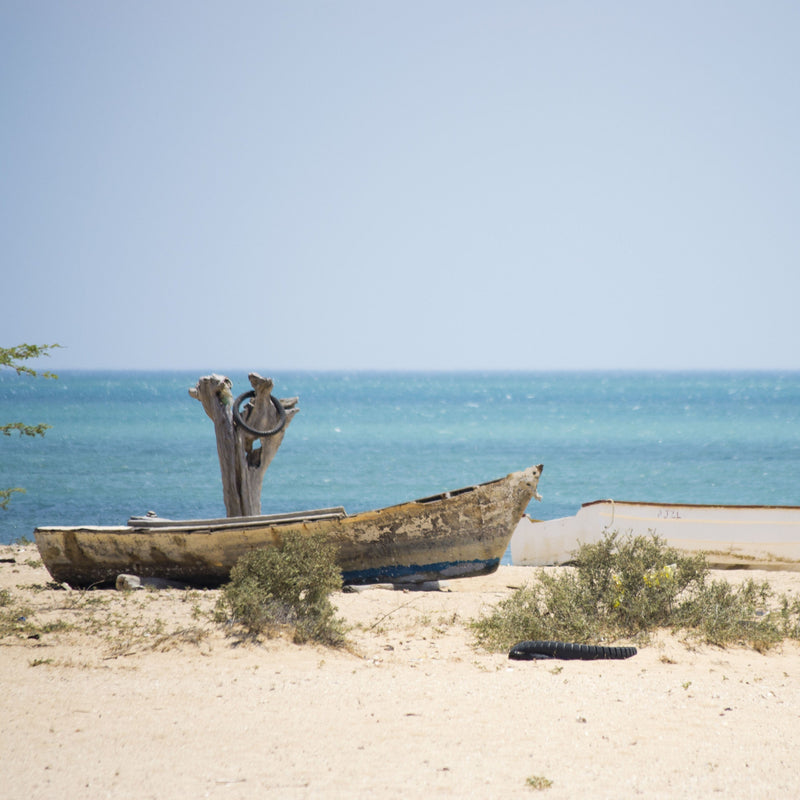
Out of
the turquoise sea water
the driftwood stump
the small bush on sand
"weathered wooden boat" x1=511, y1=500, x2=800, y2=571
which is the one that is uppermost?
the driftwood stump

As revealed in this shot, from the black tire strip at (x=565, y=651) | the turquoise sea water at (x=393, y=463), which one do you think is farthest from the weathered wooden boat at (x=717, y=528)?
the turquoise sea water at (x=393, y=463)

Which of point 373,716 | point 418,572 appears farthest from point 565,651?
point 418,572

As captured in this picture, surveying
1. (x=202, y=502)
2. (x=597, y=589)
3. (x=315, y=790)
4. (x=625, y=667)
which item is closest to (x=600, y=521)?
(x=597, y=589)

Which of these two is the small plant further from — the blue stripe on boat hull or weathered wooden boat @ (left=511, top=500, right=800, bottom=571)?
weathered wooden boat @ (left=511, top=500, right=800, bottom=571)

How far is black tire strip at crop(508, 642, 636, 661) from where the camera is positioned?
6.76 meters

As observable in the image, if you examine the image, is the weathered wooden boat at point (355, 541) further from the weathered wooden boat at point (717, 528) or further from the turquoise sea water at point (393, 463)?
the turquoise sea water at point (393, 463)

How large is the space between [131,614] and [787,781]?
238 inches

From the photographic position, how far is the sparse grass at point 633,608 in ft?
23.7

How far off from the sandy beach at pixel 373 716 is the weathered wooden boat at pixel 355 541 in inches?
61.4

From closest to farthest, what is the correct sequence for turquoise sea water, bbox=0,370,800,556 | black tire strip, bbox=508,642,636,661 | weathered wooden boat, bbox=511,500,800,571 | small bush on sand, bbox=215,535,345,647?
black tire strip, bbox=508,642,636,661 < small bush on sand, bbox=215,535,345,647 < weathered wooden boat, bbox=511,500,800,571 < turquoise sea water, bbox=0,370,800,556

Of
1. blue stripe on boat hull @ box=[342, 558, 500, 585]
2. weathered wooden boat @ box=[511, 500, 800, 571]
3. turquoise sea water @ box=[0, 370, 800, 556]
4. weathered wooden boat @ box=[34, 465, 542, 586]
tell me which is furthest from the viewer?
turquoise sea water @ box=[0, 370, 800, 556]

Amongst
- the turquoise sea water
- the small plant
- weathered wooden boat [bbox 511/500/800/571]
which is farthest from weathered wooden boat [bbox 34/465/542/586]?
the turquoise sea water

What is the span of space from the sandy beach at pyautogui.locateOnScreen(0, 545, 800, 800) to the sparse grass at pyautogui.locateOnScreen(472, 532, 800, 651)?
0.79ft

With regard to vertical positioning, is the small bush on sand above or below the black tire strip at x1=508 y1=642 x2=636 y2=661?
above
